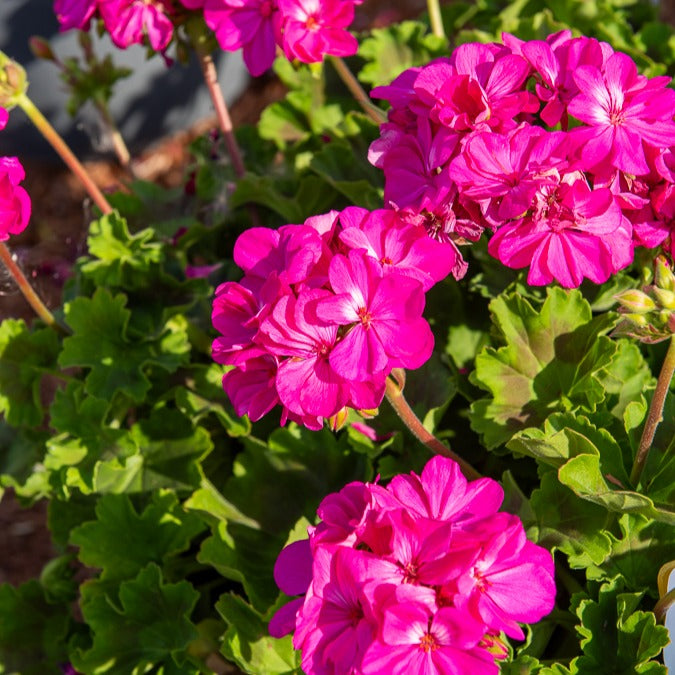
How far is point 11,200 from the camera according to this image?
4.75 ft

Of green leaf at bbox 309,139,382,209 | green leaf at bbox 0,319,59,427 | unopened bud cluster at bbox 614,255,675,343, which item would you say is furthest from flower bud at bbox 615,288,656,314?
green leaf at bbox 0,319,59,427

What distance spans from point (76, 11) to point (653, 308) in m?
1.28

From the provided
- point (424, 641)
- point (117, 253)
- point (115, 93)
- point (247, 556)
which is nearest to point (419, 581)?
point (424, 641)

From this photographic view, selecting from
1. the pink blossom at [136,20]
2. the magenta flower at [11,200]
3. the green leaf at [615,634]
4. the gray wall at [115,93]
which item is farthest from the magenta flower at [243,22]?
the gray wall at [115,93]

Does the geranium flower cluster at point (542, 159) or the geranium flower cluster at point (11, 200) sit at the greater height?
the geranium flower cluster at point (11, 200)

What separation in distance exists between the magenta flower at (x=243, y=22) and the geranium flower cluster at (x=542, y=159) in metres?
0.51

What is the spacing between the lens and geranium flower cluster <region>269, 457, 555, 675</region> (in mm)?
1033

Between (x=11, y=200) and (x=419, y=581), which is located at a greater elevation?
(x=11, y=200)

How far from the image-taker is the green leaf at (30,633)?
6.63 ft

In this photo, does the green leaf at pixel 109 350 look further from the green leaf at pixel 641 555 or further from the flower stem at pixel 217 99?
the green leaf at pixel 641 555

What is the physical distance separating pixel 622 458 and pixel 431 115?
624mm

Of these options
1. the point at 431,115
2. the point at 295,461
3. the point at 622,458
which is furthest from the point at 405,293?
the point at 295,461

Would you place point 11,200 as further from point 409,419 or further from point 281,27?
point 409,419

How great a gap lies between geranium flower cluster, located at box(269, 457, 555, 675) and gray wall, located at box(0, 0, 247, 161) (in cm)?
223
